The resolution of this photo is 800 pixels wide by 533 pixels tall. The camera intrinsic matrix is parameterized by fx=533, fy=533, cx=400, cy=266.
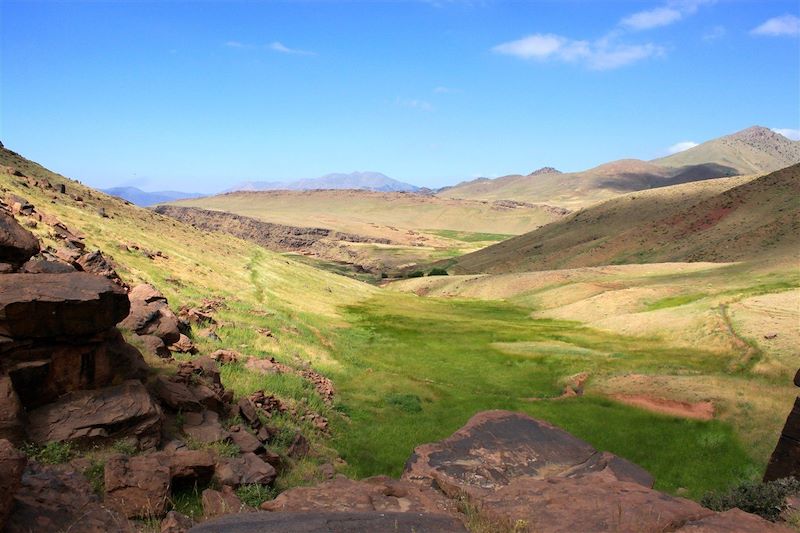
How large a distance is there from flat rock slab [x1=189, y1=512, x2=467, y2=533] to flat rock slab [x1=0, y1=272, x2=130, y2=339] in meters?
6.47

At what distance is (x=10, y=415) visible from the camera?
10586 millimetres

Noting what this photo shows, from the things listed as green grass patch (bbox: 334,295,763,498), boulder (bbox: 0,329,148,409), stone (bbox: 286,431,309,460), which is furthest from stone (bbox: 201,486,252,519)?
green grass patch (bbox: 334,295,763,498)

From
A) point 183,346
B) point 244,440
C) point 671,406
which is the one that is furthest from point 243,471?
point 671,406

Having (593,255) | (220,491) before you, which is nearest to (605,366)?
(220,491)

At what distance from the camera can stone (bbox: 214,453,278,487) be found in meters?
12.1

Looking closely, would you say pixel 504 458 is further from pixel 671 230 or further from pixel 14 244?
pixel 671 230

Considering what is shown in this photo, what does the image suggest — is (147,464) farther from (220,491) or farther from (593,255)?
(593,255)

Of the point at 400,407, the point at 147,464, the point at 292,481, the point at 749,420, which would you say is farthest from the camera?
the point at 400,407

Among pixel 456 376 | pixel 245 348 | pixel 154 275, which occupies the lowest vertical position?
pixel 456 376

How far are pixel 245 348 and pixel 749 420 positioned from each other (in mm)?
23503

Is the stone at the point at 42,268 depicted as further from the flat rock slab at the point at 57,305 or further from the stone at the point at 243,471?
the stone at the point at 243,471

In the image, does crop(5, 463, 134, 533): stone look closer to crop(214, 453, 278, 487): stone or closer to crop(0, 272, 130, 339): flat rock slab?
crop(214, 453, 278, 487): stone

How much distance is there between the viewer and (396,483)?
11836 mm

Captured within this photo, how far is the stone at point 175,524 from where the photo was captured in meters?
8.61
